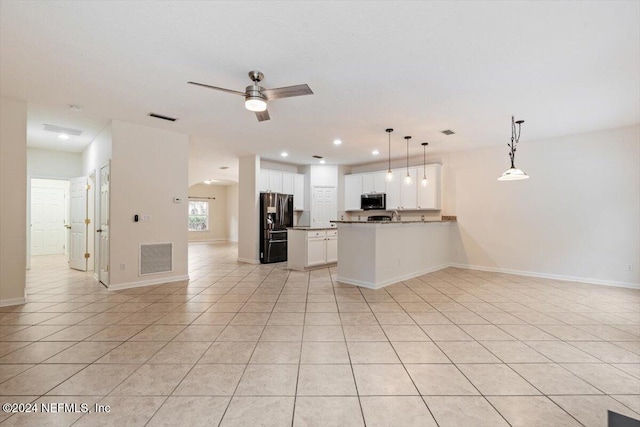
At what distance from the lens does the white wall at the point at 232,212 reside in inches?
514

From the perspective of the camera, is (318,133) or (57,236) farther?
(57,236)

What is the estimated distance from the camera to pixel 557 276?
548 centimetres

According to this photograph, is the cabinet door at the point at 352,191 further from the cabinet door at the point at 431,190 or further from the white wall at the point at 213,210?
the white wall at the point at 213,210

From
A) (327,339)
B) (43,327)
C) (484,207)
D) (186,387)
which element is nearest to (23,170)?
(43,327)

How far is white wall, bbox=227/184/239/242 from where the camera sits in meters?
13.1

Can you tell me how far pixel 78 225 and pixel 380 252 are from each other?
647 cm

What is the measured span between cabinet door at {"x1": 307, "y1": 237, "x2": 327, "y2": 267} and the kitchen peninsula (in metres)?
1.16

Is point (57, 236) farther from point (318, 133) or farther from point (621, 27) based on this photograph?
point (621, 27)

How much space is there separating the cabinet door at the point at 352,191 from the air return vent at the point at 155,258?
192 inches

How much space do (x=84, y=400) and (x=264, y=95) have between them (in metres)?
2.84

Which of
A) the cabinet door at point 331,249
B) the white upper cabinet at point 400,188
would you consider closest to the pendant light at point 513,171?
the white upper cabinet at point 400,188

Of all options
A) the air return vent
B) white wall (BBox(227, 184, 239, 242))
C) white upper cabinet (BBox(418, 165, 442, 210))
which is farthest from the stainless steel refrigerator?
white wall (BBox(227, 184, 239, 242))

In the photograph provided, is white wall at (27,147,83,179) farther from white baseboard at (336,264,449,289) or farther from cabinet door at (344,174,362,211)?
white baseboard at (336,264,449,289)

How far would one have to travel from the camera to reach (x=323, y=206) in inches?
329
